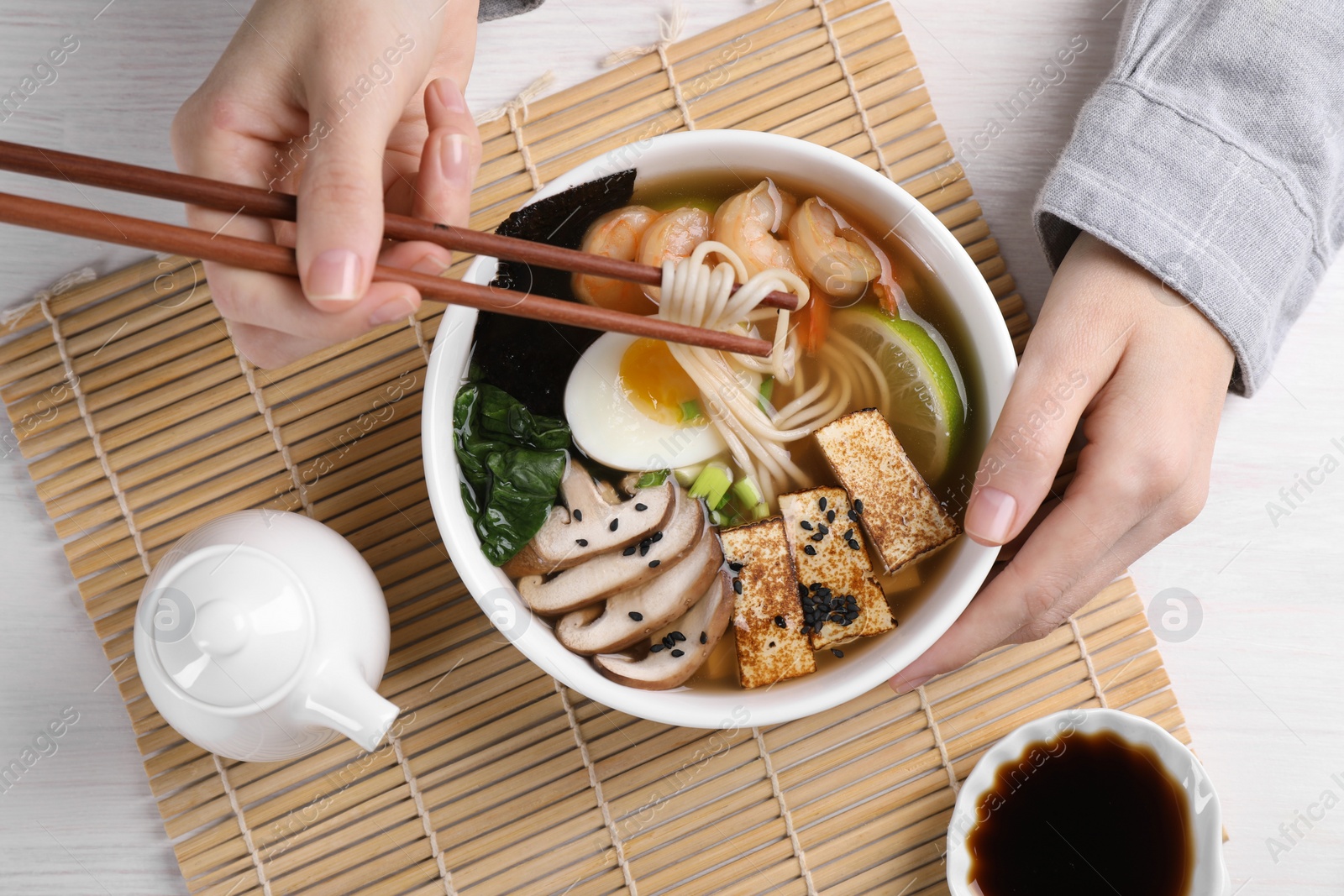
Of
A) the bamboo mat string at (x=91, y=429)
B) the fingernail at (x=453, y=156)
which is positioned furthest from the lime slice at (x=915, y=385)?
the bamboo mat string at (x=91, y=429)

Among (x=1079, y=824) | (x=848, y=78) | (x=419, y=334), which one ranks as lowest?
(x=1079, y=824)

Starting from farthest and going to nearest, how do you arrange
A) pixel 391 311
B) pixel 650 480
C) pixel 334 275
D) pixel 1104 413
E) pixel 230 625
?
pixel 650 480
pixel 1104 413
pixel 230 625
pixel 391 311
pixel 334 275

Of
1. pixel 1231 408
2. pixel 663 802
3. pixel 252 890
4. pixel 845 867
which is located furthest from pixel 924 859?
pixel 252 890

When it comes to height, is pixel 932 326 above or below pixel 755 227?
below

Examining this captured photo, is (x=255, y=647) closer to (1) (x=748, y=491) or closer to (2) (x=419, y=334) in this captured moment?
(2) (x=419, y=334)

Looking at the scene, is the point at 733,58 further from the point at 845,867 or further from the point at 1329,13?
the point at 845,867

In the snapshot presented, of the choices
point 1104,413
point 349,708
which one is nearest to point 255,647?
point 349,708

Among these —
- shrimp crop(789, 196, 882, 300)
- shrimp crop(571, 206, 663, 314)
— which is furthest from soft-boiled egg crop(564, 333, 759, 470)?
shrimp crop(789, 196, 882, 300)

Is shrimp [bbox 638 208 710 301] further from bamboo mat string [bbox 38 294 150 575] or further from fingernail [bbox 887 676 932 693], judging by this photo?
bamboo mat string [bbox 38 294 150 575]

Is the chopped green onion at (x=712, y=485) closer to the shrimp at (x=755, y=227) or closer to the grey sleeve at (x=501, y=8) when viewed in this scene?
the shrimp at (x=755, y=227)
